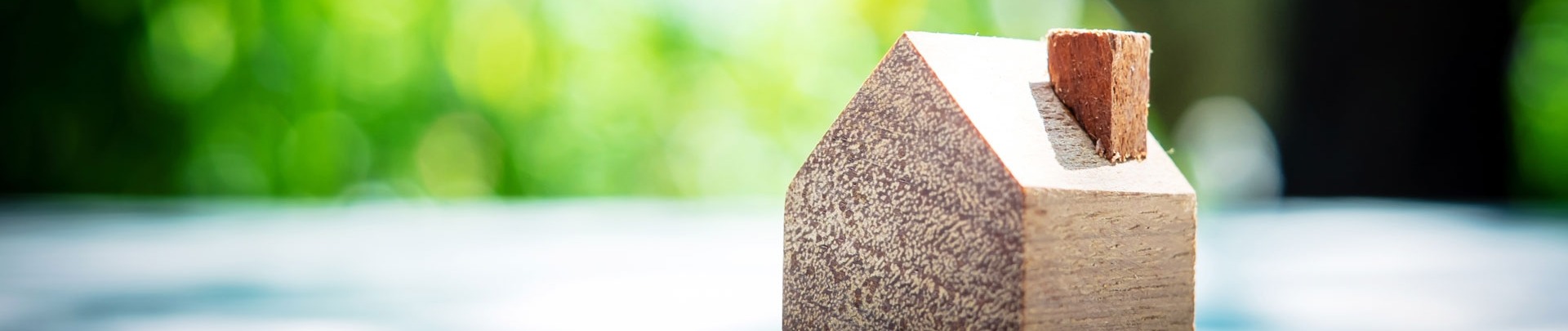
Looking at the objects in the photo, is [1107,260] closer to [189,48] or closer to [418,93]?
[418,93]

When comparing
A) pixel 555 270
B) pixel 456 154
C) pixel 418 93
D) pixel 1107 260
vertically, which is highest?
pixel 418 93

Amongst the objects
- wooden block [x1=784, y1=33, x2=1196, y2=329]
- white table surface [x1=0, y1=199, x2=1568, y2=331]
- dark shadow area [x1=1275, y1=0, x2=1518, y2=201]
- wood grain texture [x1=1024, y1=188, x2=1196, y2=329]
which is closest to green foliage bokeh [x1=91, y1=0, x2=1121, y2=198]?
white table surface [x1=0, y1=199, x2=1568, y2=331]

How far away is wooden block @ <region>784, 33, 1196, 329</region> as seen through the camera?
107 centimetres

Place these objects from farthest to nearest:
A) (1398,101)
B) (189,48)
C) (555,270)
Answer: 1. (1398,101)
2. (189,48)
3. (555,270)

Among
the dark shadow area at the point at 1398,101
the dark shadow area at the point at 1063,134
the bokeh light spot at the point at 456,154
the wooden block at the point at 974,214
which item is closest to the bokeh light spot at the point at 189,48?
the bokeh light spot at the point at 456,154

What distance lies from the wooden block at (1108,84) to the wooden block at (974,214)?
0.02m

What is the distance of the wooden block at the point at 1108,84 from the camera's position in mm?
1177

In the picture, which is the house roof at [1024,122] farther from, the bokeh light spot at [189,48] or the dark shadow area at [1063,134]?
the bokeh light spot at [189,48]

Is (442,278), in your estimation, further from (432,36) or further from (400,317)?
(432,36)

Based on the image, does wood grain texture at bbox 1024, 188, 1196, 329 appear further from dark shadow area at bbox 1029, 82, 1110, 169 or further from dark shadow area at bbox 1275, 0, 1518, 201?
dark shadow area at bbox 1275, 0, 1518, 201

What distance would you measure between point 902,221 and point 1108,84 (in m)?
0.26

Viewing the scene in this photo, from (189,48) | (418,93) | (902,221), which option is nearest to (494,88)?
(418,93)

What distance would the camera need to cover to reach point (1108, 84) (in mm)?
1177

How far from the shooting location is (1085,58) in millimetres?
1197
